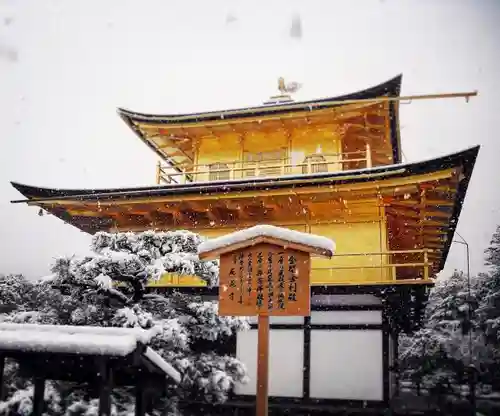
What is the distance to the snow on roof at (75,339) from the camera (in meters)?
5.01

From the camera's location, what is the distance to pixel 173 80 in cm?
6775

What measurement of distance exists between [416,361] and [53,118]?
170ft

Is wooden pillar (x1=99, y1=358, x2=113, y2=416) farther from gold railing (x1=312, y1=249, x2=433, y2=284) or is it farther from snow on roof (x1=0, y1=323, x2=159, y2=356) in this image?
gold railing (x1=312, y1=249, x2=433, y2=284)


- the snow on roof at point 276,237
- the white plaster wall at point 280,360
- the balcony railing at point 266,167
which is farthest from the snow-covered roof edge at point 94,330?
the balcony railing at point 266,167

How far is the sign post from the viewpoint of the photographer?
19.2 ft

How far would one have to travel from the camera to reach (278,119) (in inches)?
572

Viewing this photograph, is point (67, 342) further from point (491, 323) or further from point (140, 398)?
point (491, 323)

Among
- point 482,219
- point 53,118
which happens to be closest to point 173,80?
point 53,118

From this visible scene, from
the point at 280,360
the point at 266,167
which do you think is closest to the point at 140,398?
the point at 280,360

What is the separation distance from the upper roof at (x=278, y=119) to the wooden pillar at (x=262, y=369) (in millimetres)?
9201

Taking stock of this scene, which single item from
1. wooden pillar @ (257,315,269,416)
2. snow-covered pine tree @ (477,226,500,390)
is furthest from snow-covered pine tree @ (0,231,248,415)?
snow-covered pine tree @ (477,226,500,390)

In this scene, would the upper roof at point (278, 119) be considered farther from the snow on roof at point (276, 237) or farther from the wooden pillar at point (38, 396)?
the wooden pillar at point (38, 396)

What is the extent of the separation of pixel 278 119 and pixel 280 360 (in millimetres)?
6954

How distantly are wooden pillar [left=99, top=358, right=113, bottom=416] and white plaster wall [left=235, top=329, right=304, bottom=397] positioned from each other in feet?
20.7
